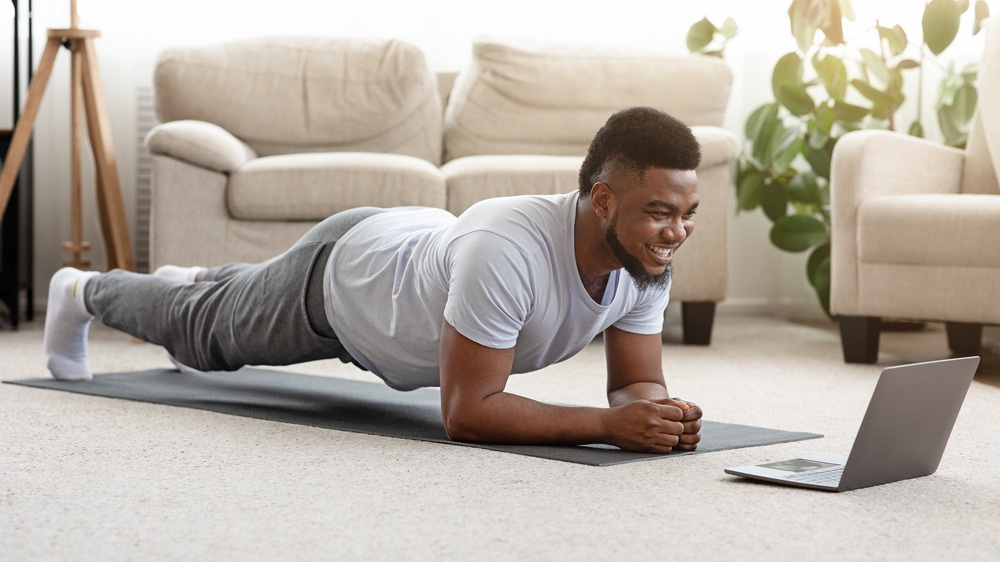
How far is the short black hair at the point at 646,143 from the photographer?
1.51 metres

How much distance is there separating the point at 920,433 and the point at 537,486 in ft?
1.65

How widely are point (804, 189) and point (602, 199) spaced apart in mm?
2285

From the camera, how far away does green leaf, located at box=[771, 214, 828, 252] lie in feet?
11.7

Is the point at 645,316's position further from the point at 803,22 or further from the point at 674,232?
the point at 803,22

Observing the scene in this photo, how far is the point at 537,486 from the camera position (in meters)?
1.39

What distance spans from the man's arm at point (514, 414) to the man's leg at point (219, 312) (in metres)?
0.39

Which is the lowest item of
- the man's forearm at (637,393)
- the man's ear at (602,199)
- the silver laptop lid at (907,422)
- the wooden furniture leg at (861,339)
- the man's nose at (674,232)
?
the wooden furniture leg at (861,339)

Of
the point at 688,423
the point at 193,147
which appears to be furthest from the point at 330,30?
the point at 688,423

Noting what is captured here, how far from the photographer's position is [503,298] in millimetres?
1540

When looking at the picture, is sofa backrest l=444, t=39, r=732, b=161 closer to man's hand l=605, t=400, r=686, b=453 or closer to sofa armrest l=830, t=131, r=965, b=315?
sofa armrest l=830, t=131, r=965, b=315

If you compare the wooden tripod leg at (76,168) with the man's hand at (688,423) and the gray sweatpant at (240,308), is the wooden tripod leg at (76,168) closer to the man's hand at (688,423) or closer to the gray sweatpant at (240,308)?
the gray sweatpant at (240,308)

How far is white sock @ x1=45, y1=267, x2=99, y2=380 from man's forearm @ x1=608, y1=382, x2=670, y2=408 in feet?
3.61

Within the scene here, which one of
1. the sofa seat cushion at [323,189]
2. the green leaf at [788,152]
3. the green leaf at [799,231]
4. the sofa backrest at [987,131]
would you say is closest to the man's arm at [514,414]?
the sofa seat cushion at [323,189]

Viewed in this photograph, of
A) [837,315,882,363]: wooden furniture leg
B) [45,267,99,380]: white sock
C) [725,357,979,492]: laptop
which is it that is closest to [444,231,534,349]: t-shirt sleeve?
[725,357,979,492]: laptop
